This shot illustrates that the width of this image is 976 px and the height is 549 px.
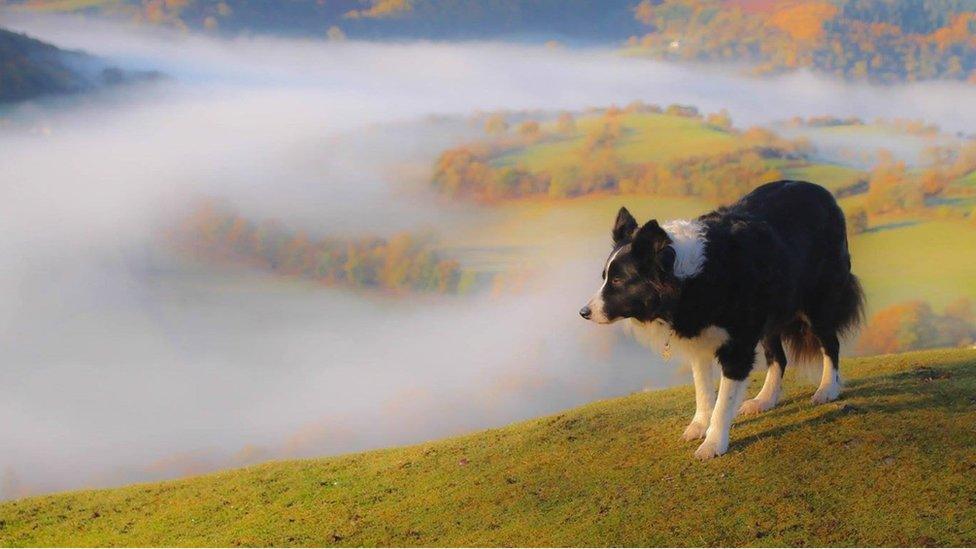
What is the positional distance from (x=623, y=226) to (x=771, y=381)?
2790 mm

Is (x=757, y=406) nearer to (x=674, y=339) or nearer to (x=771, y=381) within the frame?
(x=771, y=381)

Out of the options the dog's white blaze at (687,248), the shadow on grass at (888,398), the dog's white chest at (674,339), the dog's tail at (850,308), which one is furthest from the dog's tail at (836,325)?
the dog's white blaze at (687,248)

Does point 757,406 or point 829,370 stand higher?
point 829,370

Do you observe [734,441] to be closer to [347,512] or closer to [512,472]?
[512,472]

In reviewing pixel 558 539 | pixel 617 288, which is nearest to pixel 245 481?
pixel 558 539

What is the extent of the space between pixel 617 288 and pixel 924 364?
198 inches

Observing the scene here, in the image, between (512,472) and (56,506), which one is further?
(56,506)

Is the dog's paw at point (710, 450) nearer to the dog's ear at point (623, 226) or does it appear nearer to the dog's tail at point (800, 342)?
the dog's tail at point (800, 342)

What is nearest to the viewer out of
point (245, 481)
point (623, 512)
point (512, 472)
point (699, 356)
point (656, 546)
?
point (656, 546)

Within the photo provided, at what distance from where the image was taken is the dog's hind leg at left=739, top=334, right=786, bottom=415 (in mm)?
10328

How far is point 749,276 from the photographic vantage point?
8828 millimetres

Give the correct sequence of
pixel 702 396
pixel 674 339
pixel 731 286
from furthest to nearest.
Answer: pixel 702 396 → pixel 674 339 → pixel 731 286

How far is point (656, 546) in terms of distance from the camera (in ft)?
26.1

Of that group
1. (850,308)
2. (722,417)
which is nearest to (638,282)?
(722,417)
